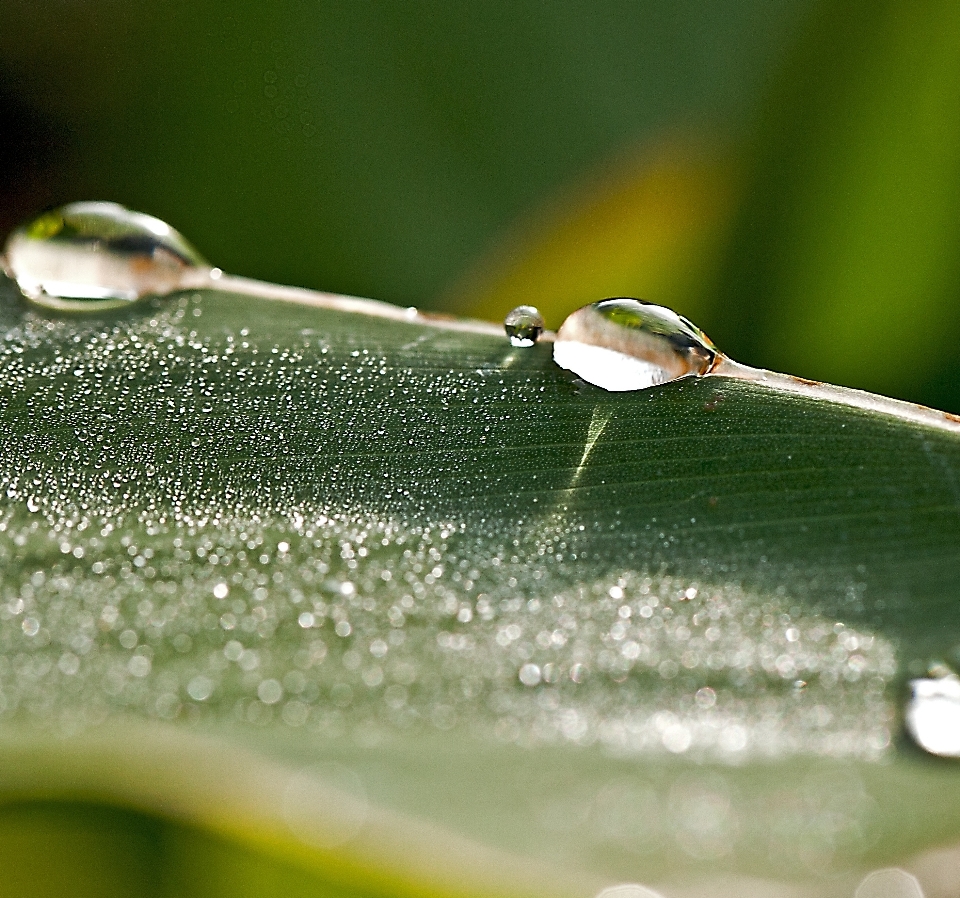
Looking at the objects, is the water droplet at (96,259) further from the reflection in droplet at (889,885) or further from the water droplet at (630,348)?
the reflection in droplet at (889,885)

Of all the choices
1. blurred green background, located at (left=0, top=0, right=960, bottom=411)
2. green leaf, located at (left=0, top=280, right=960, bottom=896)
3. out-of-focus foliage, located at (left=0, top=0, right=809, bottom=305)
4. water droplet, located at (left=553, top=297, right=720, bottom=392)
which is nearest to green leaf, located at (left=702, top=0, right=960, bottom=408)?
blurred green background, located at (left=0, top=0, right=960, bottom=411)

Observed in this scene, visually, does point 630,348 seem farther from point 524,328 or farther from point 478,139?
point 478,139

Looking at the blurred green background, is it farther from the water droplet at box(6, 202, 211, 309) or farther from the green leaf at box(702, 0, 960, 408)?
the water droplet at box(6, 202, 211, 309)

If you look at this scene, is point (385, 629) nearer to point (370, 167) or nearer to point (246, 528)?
point (246, 528)

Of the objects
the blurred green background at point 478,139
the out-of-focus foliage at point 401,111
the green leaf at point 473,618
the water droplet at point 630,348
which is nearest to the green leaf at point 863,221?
the blurred green background at point 478,139

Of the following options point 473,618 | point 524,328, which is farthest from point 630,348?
point 473,618
